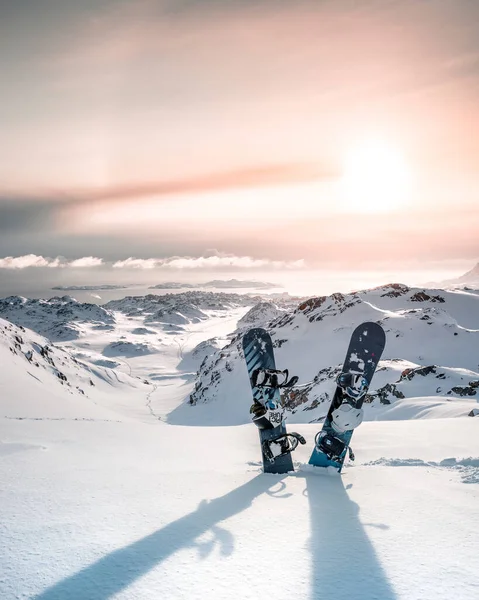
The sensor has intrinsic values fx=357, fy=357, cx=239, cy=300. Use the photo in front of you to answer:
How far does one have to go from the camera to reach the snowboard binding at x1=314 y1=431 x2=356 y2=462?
7.07 m

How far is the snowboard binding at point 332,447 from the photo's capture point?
23.2 ft

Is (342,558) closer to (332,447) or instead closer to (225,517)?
(225,517)

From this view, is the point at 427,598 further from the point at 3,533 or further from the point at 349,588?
the point at 3,533

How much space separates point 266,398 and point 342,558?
4320 millimetres

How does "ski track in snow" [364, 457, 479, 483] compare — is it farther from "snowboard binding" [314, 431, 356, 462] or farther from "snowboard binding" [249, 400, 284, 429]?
"snowboard binding" [249, 400, 284, 429]

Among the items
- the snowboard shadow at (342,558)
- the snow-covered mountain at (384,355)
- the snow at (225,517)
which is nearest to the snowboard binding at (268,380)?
the snow at (225,517)

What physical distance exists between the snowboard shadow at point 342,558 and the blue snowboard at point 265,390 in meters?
1.93

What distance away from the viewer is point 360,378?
24.8ft

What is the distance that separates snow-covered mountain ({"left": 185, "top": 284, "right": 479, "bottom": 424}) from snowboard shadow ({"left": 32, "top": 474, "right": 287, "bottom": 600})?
15.6m

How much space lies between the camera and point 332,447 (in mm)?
7172

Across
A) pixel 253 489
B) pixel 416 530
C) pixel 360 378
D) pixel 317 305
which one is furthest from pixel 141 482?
pixel 317 305

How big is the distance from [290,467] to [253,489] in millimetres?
1720

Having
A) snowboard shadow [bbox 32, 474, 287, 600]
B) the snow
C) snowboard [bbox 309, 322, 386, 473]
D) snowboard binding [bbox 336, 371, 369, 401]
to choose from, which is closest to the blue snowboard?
the snow

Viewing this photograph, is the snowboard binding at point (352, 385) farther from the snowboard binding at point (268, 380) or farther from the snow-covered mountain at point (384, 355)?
the snow-covered mountain at point (384, 355)
